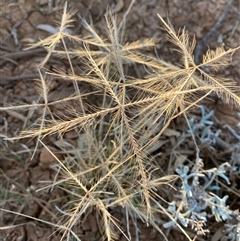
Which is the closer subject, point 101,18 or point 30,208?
point 30,208

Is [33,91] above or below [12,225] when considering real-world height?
above

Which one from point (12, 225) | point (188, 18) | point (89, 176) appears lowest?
point (12, 225)

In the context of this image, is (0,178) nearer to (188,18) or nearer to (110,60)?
(110,60)

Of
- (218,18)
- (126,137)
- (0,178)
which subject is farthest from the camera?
(218,18)

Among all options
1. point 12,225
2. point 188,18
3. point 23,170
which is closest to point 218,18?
point 188,18

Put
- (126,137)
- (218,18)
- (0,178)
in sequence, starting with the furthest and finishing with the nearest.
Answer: (218,18) < (0,178) < (126,137)

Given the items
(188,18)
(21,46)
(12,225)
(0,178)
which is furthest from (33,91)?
(188,18)

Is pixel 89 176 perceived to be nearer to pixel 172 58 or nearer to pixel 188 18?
pixel 172 58
